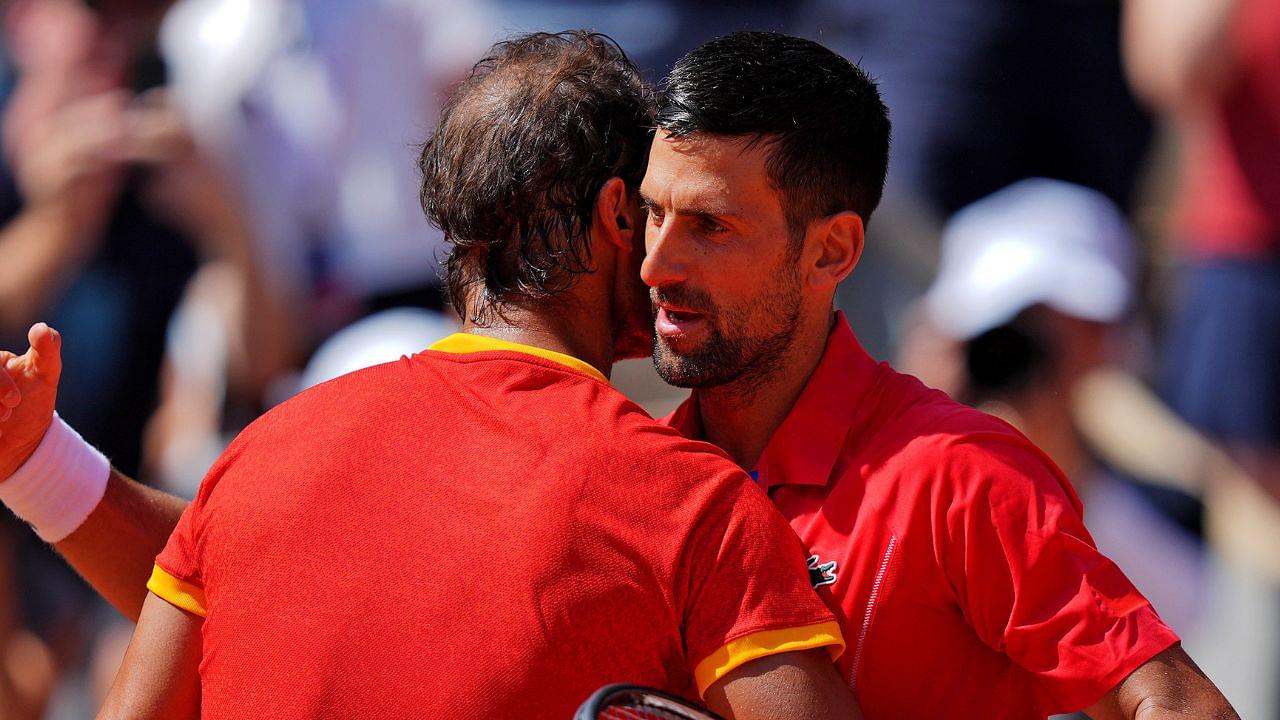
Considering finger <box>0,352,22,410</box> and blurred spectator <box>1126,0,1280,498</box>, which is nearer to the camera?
finger <box>0,352,22,410</box>

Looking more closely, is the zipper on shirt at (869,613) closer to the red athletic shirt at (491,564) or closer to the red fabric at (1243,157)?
the red athletic shirt at (491,564)

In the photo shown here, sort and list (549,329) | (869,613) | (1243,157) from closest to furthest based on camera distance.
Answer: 1. (869,613)
2. (549,329)
3. (1243,157)

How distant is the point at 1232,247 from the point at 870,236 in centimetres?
108

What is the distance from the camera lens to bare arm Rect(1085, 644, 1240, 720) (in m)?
→ 1.97

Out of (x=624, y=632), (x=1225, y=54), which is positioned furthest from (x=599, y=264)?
(x=1225, y=54)

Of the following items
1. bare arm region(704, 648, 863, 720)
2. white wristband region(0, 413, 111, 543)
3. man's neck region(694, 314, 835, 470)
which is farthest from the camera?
white wristband region(0, 413, 111, 543)

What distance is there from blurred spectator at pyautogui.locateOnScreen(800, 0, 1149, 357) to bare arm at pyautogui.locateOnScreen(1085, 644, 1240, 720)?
8.29 ft

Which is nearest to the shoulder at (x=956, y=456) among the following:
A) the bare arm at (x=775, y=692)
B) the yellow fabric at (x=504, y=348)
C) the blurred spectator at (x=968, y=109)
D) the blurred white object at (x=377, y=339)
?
the bare arm at (x=775, y=692)

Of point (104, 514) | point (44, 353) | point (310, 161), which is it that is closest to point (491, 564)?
point (44, 353)

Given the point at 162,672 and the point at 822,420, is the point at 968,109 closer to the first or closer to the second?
the point at 822,420

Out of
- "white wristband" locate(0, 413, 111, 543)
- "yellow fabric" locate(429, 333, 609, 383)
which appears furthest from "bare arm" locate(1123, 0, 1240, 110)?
"white wristband" locate(0, 413, 111, 543)

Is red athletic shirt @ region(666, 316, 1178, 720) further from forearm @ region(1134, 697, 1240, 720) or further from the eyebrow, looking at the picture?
the eyebrow

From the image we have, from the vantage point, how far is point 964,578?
6.73 feet

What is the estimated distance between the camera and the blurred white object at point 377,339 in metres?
5.07
